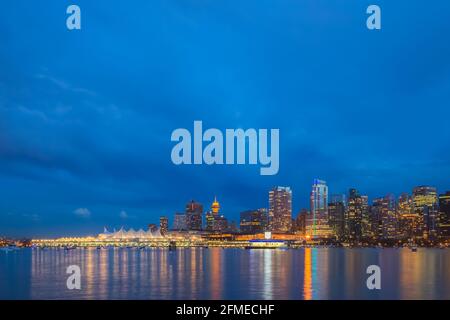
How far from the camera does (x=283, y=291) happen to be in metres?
47.5

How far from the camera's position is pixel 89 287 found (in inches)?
1999
